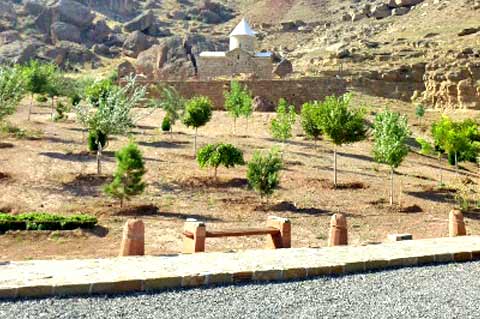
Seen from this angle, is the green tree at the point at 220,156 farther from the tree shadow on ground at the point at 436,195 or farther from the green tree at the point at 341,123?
the tree shadow on ground at the point at 436,195

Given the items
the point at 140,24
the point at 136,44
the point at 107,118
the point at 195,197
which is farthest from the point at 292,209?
the point at 140,24

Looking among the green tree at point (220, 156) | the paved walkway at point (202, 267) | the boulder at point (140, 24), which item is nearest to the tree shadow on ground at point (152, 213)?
the green tree at point (220, 156)

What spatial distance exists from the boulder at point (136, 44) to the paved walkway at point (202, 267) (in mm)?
60877

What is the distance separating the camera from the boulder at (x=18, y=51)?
198ft

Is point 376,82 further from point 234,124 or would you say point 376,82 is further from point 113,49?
point 113,49

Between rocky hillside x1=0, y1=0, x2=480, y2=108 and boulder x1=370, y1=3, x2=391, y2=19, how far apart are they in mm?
144

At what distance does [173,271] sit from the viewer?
8594mm

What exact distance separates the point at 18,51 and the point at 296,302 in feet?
198

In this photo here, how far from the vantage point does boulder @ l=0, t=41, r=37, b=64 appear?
60.3m

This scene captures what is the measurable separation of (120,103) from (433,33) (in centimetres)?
5199

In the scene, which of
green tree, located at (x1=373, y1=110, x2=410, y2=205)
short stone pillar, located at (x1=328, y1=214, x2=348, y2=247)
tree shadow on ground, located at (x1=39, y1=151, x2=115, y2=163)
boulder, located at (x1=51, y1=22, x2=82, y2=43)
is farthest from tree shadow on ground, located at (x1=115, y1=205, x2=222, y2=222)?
boulder, located at (x1=51, y1=22, x2=82, y2=43)

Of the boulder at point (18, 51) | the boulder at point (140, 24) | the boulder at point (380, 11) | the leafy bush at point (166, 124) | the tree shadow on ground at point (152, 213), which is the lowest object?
the tree shadow on ground at point (152, 213)

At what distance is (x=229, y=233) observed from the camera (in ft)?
38.3

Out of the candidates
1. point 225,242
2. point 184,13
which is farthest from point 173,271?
point 184,13
